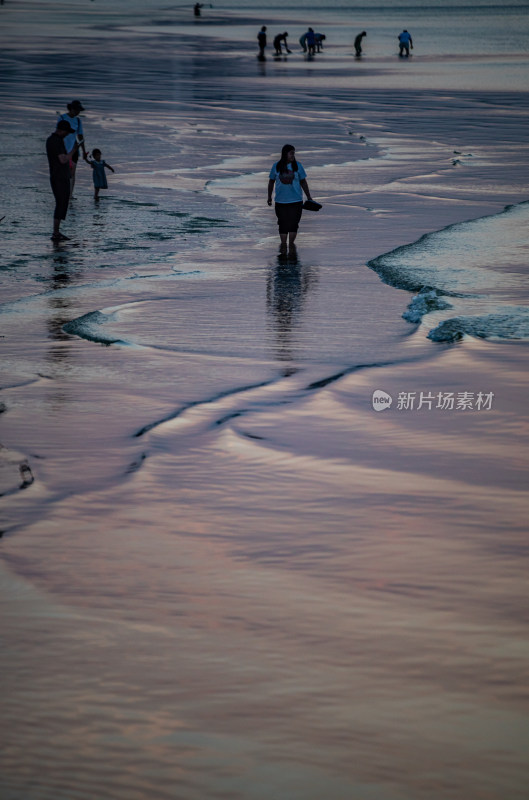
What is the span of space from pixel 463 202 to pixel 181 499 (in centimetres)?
1225

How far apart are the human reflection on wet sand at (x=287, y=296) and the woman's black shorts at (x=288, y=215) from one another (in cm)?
29

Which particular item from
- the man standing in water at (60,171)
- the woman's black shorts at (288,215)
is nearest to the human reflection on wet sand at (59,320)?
the man standing in water at (60,171)

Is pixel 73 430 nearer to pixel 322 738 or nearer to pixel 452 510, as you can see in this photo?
pixel 452 510

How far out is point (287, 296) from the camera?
11.4 meters

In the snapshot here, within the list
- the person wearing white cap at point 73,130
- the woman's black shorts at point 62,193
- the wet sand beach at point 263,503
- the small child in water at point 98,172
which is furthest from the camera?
the small child in water at point 98,172

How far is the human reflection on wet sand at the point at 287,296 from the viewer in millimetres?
9641

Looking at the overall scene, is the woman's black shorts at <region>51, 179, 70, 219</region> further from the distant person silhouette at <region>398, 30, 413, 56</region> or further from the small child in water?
the distant person silhouette at <region>398, 30, 413, 56</region>

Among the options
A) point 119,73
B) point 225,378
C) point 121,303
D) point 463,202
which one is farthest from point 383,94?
point 225,378

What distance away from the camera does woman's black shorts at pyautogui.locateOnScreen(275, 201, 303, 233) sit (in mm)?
13594

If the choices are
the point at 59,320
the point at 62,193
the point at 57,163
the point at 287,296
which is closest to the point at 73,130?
the point at 57,163

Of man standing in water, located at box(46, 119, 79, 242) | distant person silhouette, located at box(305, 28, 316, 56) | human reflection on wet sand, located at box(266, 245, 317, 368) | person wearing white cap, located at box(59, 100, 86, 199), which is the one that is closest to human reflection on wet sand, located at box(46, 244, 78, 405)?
man standing in water, located at box(46, 119, 79, 242)

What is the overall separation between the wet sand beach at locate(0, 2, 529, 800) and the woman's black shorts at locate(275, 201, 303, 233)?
1.11 ft

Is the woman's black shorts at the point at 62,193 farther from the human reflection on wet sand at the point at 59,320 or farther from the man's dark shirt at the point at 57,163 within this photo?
the human reflection on wet sand at the point at 59,320

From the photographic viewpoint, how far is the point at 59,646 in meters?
4.74
